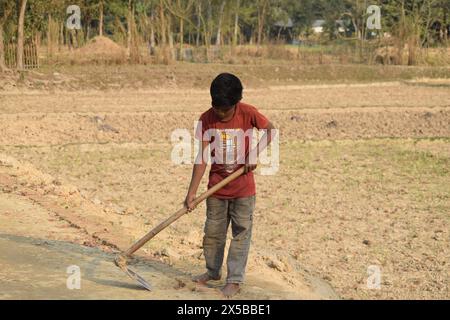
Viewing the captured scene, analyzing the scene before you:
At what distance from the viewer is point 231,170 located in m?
6.57

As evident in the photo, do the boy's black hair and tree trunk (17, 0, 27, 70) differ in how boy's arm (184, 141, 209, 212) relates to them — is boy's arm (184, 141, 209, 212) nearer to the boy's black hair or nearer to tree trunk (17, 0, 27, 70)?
the boy's black hair

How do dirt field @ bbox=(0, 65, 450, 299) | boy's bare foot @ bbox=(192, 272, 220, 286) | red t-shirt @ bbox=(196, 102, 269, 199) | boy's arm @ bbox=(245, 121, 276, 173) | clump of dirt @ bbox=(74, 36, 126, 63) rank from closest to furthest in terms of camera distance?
boy's arm @ bbox=(245, 121, 276, 173)
red t-shirt @ bbox=(196, 102, 269, 199)
boy's bare foot @ bbox=(192, 272, 220, 286)
dirt field @ bbox=(0, 65, 450, 299)
clump of dirt @ bbox=(74, 36, 126, 63)

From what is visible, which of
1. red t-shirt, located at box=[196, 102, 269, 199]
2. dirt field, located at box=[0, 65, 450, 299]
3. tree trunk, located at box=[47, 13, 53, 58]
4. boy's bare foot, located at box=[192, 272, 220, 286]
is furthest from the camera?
tree trunk, located at box=[47, 13, 53, 58]

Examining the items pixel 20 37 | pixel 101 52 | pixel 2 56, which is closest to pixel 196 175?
pixel 20 37

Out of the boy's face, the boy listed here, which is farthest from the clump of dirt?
the boy's face

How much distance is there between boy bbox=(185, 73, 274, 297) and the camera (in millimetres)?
6492

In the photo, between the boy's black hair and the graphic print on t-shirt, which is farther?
the graphic print on t-shirt

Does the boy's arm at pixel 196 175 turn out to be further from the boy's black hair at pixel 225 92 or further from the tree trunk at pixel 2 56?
the tree trunk at pixel 2 56

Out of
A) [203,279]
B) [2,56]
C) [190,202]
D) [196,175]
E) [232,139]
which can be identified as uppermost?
[232,139]

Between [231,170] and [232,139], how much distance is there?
8.4 inches

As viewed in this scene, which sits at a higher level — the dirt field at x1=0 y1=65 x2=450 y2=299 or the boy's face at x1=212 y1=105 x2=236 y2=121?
the boy's face at x1=212 y1=105 x2=236 y2=121

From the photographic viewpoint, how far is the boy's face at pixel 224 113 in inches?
252

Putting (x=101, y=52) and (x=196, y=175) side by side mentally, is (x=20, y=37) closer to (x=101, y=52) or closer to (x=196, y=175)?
(x=101, y=52)
